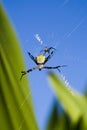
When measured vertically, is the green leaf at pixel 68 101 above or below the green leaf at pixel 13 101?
below

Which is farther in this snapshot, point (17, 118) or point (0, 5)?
point (0, 5)

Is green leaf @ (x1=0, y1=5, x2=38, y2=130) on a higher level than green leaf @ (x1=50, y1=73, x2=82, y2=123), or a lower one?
higher

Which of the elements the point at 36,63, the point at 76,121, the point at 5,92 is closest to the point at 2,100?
the point at 5,92

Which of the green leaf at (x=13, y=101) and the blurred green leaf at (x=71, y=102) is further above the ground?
the green leaf at (x=13, y=101)

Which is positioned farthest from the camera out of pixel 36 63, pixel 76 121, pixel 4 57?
pixel 36 63

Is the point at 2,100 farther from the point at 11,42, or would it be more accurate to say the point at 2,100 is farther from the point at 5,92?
the point at 11,42

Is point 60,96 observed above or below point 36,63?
below

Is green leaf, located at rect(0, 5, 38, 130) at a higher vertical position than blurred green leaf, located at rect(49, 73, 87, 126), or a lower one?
higher

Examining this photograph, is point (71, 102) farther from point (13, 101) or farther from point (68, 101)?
point (13, 101)
